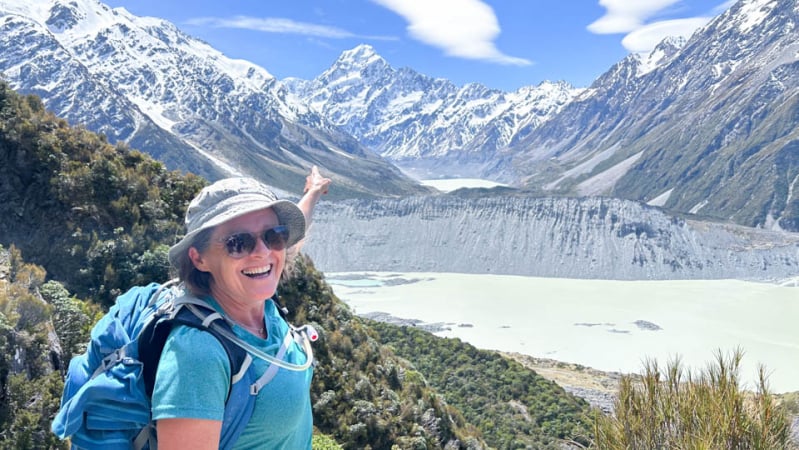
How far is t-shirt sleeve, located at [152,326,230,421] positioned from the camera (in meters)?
1.44

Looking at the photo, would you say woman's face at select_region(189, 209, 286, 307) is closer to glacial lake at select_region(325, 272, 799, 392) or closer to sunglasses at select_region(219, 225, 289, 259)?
sunglasses at select_region(219, 225, 289, 259)

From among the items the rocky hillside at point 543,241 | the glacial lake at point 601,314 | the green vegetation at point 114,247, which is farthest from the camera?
the rocky hillside at point 543,241

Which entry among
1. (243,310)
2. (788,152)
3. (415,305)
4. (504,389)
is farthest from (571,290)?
(788,152)

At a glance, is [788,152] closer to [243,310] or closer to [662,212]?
[662,212]

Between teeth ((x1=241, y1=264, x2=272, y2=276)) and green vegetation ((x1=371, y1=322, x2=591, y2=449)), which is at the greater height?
teeth ((x1=241, y1=264, x2=272, y2=276))

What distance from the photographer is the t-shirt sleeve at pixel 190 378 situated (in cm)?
144

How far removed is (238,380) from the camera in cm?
157

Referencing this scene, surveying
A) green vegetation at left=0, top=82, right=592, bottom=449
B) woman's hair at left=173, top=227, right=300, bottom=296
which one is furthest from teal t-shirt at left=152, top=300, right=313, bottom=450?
green vegetation at left=0, top=82, right=592, bottom=449

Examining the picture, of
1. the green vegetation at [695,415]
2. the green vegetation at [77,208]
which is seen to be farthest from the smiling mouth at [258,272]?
the green vegetation at [77,208]

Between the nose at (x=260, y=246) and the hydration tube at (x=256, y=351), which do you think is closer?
the hydration tube at (x=256, y=351)

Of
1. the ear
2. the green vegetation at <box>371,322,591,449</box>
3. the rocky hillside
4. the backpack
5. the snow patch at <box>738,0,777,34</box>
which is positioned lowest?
the green vegetation at <box>371,322,591,449</box>

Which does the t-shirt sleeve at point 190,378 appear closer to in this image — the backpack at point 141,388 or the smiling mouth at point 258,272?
the backpack at point 141,388

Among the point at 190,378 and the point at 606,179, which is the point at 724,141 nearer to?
the point at 606,179

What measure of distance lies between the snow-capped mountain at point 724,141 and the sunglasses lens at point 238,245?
97.1 metres
